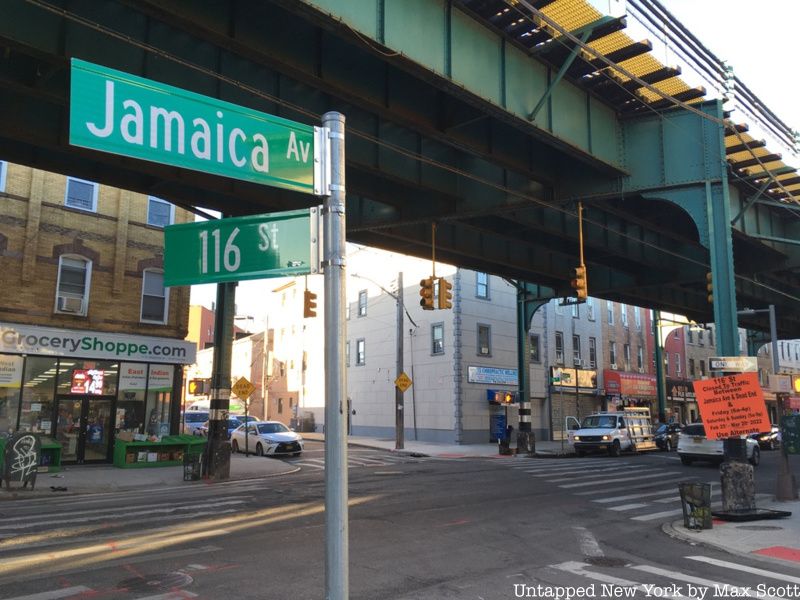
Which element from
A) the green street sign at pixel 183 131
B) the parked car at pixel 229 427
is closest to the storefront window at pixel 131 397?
the parked car at pixel 229 427

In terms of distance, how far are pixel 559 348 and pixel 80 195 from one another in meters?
29.7

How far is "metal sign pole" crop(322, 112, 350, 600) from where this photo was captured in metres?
3.29

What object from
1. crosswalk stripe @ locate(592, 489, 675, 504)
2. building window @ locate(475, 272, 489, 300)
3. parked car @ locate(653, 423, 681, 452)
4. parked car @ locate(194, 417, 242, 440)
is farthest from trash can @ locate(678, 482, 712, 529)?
building window @ locate(475, 272, 489, 300)

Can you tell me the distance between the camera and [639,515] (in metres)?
12.6

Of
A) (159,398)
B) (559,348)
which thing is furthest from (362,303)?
(159,398)

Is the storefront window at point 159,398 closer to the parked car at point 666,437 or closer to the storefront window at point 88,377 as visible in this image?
the storefront window at point 88,377

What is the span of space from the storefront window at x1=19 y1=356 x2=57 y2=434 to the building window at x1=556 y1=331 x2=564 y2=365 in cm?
2953

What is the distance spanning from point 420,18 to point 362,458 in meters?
19.3

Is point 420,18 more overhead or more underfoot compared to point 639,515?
more overhead

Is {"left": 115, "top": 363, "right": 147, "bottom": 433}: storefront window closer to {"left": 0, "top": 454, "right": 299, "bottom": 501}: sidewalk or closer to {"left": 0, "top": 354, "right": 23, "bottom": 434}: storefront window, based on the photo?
{"left": 0, "top": 454, "right": 299, "bottom": 501}: sidewalk

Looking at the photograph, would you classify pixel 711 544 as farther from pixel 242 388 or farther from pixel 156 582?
pixel 242 388

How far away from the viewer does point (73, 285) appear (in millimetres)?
→ 22266

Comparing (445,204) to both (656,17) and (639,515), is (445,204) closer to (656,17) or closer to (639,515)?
(656,17)

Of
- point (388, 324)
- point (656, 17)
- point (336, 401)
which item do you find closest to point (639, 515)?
point (656, 17)
